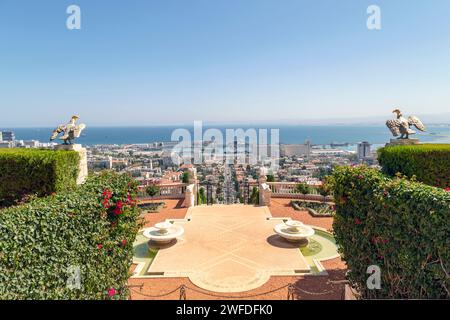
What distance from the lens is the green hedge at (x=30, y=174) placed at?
9055mm

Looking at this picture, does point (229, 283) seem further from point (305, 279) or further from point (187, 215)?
point (187, 215)

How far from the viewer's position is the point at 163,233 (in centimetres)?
888

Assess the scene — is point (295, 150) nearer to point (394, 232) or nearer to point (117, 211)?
point (394, 232)

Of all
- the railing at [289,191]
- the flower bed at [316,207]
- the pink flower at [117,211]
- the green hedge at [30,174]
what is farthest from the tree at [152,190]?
the pink flower at [117,211]

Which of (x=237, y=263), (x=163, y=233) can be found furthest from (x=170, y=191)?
(x=237, y=263)

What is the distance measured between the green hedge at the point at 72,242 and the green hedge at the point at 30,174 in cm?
463

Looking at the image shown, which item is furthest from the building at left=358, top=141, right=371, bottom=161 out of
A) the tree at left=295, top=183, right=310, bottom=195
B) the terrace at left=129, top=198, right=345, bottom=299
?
the terrace at left=129, top=198, right=345, bottom=299

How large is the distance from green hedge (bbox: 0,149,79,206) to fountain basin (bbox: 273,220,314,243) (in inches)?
309

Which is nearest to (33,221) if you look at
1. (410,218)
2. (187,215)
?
(410,218)

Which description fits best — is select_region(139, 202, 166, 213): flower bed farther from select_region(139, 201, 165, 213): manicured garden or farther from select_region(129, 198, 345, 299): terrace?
select_region(129, 198, 345, 299): terrace

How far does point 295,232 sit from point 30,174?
9673 millimetres

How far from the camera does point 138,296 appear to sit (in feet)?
19.3

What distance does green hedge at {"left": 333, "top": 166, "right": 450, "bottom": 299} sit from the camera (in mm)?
3480

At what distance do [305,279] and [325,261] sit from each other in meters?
1.40
